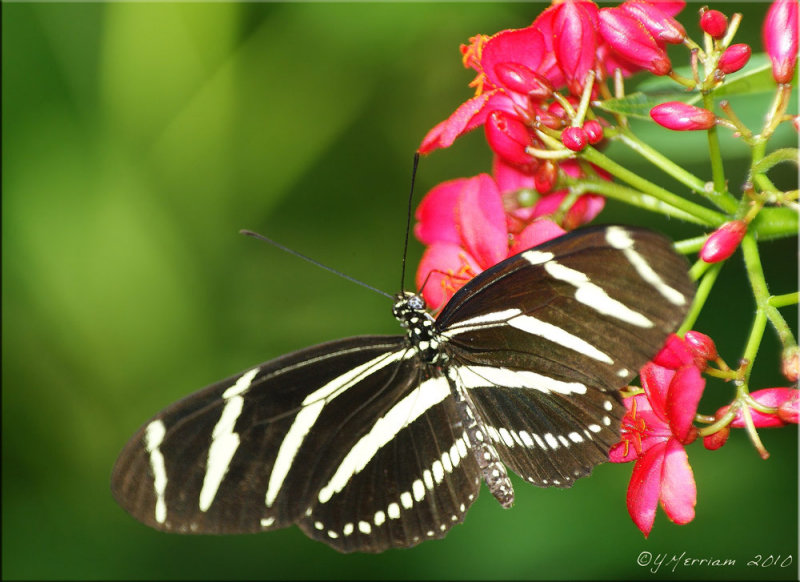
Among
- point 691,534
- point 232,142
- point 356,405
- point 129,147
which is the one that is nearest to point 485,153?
point 232,142

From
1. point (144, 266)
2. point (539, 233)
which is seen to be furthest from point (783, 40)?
point (144, 266)

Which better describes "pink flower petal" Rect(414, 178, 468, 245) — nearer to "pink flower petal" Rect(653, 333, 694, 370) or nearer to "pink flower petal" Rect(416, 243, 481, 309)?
"pink flower petal" Rect(416, 243, 481, 309)

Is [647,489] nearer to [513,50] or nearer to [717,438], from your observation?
[717,438]

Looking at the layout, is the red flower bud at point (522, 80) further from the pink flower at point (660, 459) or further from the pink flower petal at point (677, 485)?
the pink flower petal at point (677, 485)

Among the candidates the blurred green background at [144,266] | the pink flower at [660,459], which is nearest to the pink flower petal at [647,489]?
the pink flower at [660,459]

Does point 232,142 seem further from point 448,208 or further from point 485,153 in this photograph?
point 448,208

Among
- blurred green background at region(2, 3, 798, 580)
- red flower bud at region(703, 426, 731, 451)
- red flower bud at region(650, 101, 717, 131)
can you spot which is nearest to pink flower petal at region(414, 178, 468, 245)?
red flower bud at region(650, 101, 717, 131)
